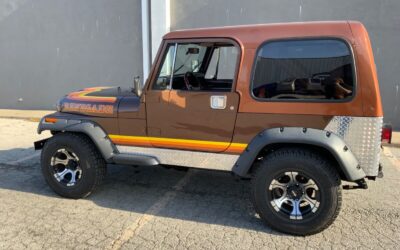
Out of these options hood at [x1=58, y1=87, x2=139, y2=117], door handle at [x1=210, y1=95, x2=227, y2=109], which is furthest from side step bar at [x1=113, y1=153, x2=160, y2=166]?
door handle at [x1=210, y1=95, x2=227, y2=109]

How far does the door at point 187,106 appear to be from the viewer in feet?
11.6

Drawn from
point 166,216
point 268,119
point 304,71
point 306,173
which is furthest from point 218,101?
point 166,216

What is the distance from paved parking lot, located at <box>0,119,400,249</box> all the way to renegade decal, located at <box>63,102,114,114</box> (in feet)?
3.49

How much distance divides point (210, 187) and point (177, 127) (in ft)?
4.07

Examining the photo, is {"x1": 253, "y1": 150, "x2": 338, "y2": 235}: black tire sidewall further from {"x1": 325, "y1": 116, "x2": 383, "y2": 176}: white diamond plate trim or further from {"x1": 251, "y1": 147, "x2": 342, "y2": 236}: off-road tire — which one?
{"x1": 325, "y1": 116, "x2": 383, "y2": 176}: white diamond plate trim

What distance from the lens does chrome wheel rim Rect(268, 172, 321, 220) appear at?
333cm

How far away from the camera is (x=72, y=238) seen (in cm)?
335

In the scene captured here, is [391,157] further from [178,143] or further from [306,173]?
[178,143]

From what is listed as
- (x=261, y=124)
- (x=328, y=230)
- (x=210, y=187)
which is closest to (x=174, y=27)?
(x=210, y=187)

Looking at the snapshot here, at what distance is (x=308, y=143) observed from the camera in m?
3.20

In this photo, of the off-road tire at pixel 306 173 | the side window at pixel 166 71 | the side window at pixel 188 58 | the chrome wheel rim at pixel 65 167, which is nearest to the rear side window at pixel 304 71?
the off-road tire at pixel 306 173

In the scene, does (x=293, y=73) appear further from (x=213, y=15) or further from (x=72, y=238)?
(x=213, y=15)

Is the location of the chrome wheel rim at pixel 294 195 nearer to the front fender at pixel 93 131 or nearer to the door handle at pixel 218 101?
the door handle at pixel 218 101

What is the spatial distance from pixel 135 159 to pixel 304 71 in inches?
79.5
